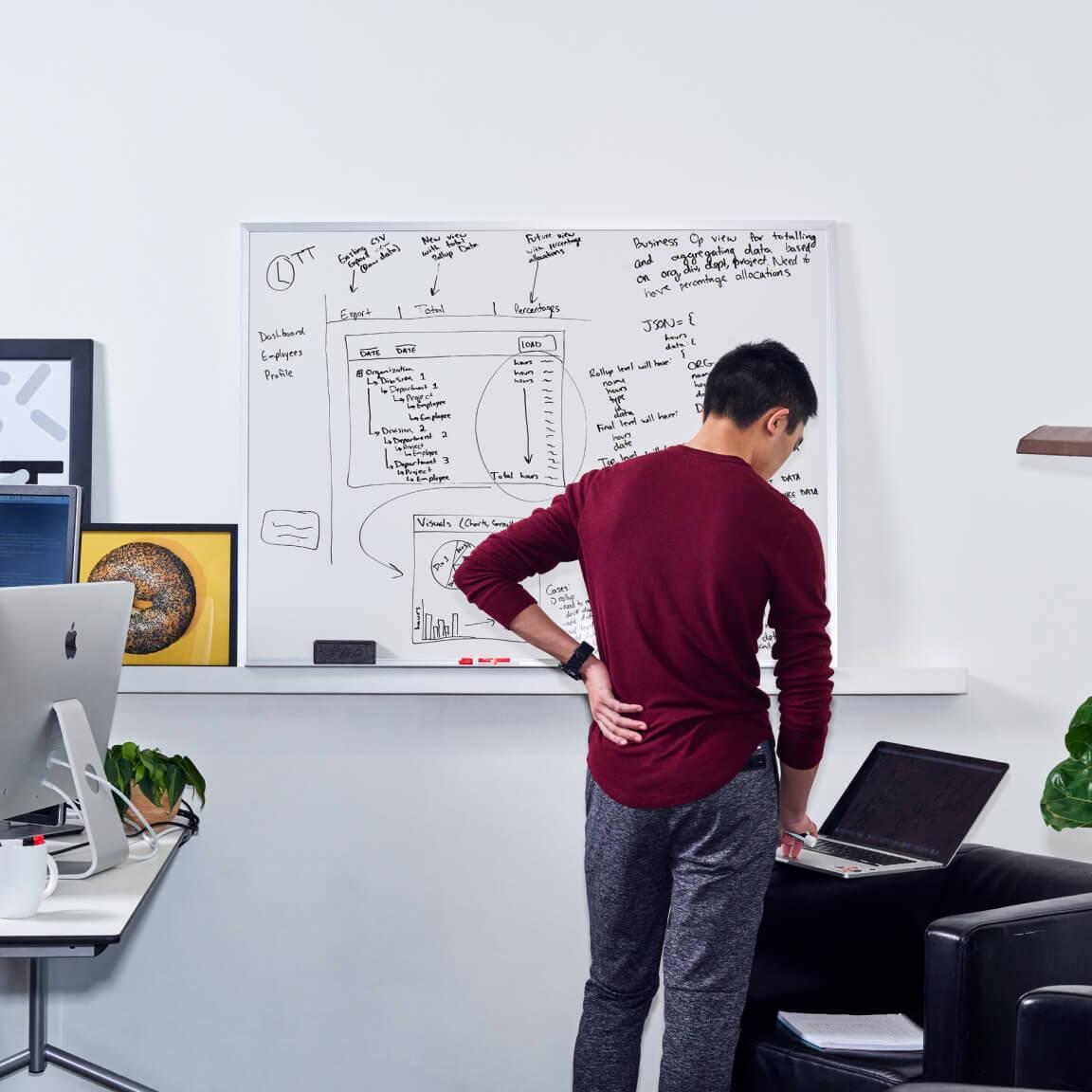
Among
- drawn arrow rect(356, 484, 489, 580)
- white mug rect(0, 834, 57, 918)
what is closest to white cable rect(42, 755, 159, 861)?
white mug rect(0, 834, 57, 918)

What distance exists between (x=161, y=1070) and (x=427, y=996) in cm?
64

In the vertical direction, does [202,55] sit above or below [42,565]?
above

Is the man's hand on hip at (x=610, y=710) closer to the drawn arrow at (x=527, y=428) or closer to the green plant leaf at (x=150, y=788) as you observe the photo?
the drawn arrow at (x=527, y=428)

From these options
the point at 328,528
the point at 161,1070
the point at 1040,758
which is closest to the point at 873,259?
the point at 1040,758

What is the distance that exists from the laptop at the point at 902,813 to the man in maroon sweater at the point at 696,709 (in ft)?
0.70

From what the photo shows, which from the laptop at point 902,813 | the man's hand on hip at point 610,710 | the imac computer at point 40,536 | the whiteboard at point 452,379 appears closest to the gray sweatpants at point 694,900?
the man's hand on hip at point 610,710

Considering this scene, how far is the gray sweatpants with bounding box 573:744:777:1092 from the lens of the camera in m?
1.68

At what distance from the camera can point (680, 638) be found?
1.68 m

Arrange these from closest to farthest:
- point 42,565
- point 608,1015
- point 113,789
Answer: point 608,1015 → point 113,789 → point 42,565

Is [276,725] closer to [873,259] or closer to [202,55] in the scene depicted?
[202,55]

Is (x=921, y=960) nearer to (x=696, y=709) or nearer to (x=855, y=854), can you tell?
(x=855, y=854)

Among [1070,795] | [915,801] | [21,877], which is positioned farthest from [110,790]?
[1070,795]

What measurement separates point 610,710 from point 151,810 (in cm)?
106

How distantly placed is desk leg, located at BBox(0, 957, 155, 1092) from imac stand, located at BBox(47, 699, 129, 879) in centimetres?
44
